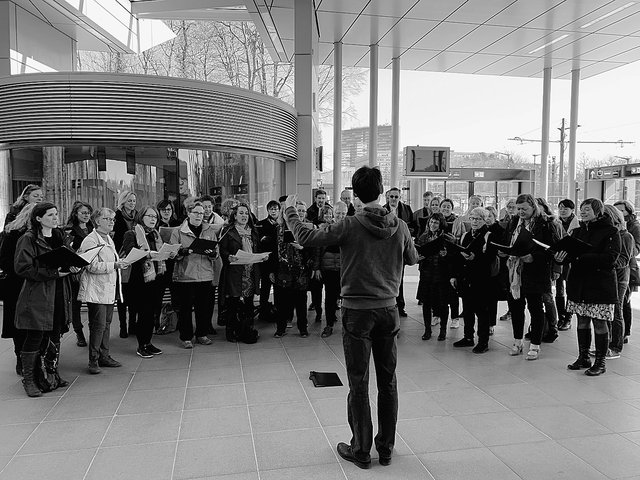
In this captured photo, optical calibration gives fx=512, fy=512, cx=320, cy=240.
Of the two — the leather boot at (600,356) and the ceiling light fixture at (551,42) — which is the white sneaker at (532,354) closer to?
the leather boot at (600,356)

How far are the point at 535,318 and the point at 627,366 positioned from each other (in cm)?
93

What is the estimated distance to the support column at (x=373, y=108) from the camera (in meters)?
12.2

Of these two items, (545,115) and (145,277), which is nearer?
(145,277)

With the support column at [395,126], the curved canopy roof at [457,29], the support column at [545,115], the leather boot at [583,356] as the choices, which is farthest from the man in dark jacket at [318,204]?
the support column at [545,115]

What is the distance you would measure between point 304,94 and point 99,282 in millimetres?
5271

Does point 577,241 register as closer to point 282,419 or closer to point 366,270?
point 366,270

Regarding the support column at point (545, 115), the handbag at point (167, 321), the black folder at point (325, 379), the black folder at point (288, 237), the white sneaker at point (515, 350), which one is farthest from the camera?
the support column at point (545, 115)

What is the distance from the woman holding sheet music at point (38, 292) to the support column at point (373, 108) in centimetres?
890

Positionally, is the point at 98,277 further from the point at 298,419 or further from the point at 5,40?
the point at 5,40

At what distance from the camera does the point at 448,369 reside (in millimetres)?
4848

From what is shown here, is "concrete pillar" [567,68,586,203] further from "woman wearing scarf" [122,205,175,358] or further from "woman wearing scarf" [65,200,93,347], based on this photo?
"woman wearing scarf" [65,200,93,347]

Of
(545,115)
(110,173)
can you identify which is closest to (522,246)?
(110,173)

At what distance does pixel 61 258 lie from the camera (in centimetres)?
399

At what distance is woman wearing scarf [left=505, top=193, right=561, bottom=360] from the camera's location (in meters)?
5.01
